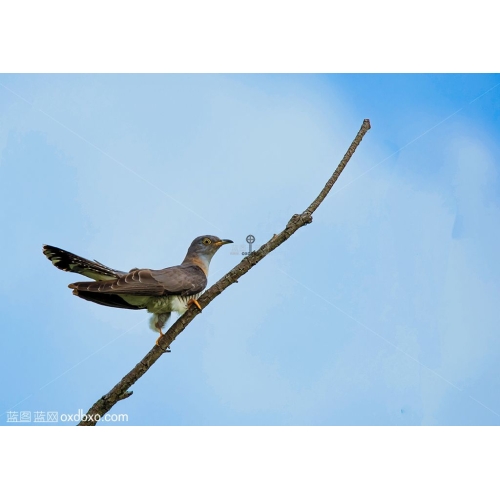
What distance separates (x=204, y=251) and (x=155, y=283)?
A: 2.16 feet

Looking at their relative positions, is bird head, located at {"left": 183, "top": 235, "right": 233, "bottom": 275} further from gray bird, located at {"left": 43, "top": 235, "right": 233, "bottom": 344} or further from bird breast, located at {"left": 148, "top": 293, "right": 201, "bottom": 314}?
bird breast, located at {"left": 148, "top": 293, "right": 201, "bottom": 314}

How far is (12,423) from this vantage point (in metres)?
3.84

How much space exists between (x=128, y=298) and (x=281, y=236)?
1225 mm

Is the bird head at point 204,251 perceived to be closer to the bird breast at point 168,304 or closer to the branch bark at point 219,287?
the bird breast at point 168,304

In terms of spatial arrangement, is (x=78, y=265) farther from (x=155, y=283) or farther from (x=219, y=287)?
(x=219, y=287)

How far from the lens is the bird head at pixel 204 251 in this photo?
408 centimetres

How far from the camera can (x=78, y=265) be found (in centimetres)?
334

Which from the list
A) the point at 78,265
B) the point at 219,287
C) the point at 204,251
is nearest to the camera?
the point at 219,287

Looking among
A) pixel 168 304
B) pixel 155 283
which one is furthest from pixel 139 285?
pixel 168 304

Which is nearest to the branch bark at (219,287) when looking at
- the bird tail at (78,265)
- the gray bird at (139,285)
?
the gray bird at (139,285)

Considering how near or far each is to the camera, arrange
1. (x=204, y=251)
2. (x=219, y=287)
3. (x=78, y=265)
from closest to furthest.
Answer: (x=219, y=287)
(x=78, y=265)
(x=204, y=251)

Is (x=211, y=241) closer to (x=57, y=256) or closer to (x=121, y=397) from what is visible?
(x=57, y=256)

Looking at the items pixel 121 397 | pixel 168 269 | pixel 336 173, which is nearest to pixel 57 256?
pixel 168 269

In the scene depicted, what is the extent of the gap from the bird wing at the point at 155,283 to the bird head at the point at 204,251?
19 cm
